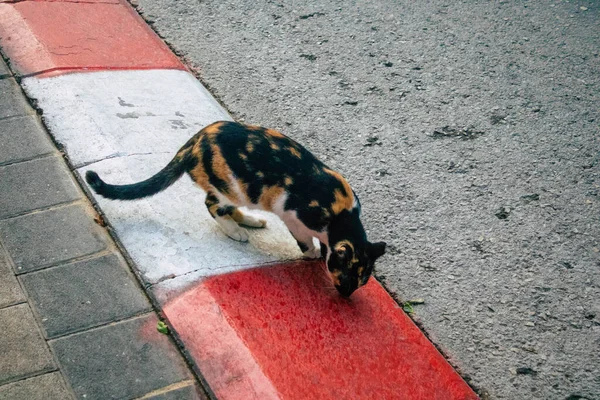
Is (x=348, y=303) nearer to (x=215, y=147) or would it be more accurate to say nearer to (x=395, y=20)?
(x=215, y=147)

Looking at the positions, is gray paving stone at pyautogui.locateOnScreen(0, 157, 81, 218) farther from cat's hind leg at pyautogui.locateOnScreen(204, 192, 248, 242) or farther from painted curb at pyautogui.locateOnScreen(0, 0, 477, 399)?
cat's hind leg at pyautogui.locateOnScreen(204, 192, 248, 242)

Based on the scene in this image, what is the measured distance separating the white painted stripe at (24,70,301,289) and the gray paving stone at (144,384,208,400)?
0.54 m

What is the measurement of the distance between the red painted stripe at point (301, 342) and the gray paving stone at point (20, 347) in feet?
1.72

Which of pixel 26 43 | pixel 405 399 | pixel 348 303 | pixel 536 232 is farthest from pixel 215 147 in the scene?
pixel 26 43

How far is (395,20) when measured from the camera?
5789 mm

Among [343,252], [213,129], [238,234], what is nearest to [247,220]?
[238,234]

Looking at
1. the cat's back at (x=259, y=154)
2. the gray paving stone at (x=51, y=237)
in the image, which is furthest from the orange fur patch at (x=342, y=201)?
the gray paving stone at (x=51, y=237)

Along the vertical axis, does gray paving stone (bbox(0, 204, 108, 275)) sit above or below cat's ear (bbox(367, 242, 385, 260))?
below

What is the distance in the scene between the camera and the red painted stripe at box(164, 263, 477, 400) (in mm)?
3061

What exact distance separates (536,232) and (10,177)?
2.70m

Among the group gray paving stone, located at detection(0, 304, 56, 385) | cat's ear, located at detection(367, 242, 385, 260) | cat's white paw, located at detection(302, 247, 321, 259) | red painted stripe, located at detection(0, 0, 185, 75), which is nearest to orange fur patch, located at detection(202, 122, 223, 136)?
cat's white paw, located at detection(302, 247, 321, 259)

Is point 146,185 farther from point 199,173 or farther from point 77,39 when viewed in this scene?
point 77,39

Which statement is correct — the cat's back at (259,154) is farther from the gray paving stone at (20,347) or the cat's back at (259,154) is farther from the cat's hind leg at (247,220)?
the gray paving stone at (20,347)

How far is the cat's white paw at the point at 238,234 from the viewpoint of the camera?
12.1 ft
